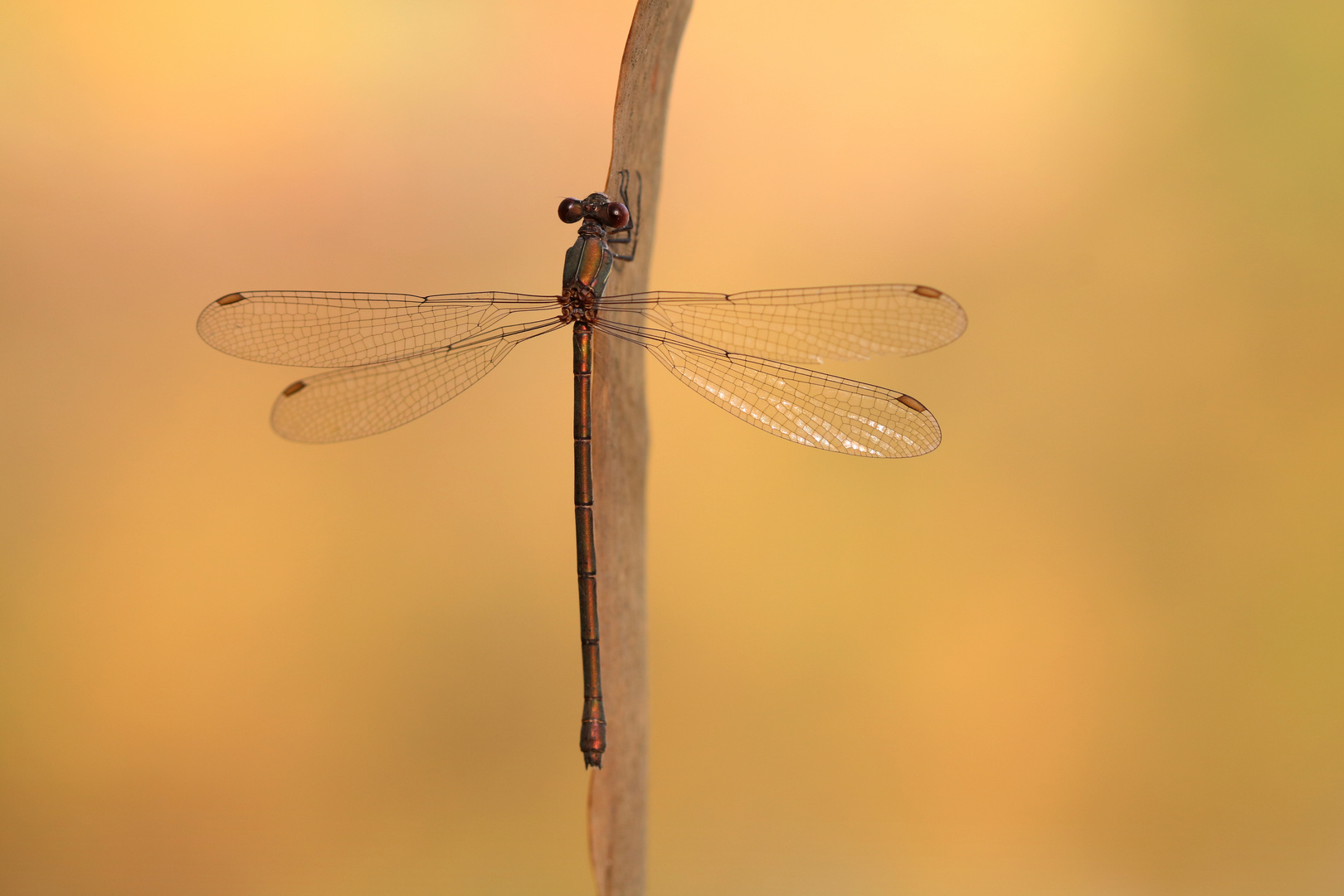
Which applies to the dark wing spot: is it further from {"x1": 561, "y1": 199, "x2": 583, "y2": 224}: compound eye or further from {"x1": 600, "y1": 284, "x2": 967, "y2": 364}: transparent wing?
{"x1": 561, "y1": 199, "x2": 583, "y2": 224}: compound eye

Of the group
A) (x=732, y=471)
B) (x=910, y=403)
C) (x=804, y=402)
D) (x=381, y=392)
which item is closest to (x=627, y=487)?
(x=804, y=402)

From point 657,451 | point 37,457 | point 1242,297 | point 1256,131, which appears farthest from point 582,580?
point 1256,131

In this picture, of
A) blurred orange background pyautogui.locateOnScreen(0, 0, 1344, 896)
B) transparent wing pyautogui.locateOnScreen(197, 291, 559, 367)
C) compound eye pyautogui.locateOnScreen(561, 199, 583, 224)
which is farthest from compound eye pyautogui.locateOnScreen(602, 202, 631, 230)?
blurred orange background pyautogui.locateOnScreen(0, 0, 1344, 896)

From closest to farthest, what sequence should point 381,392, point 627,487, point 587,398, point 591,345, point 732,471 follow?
point 627,487 < point 591,345 < point 587,398 < point 381,392 < point 732,471

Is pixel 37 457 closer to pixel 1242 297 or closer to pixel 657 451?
pixel 657 451

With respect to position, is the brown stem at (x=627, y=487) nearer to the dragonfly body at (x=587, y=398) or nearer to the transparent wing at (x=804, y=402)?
the dragonfly body at (x=587, y=398)

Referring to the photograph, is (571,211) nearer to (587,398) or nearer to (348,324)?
(587,398)
